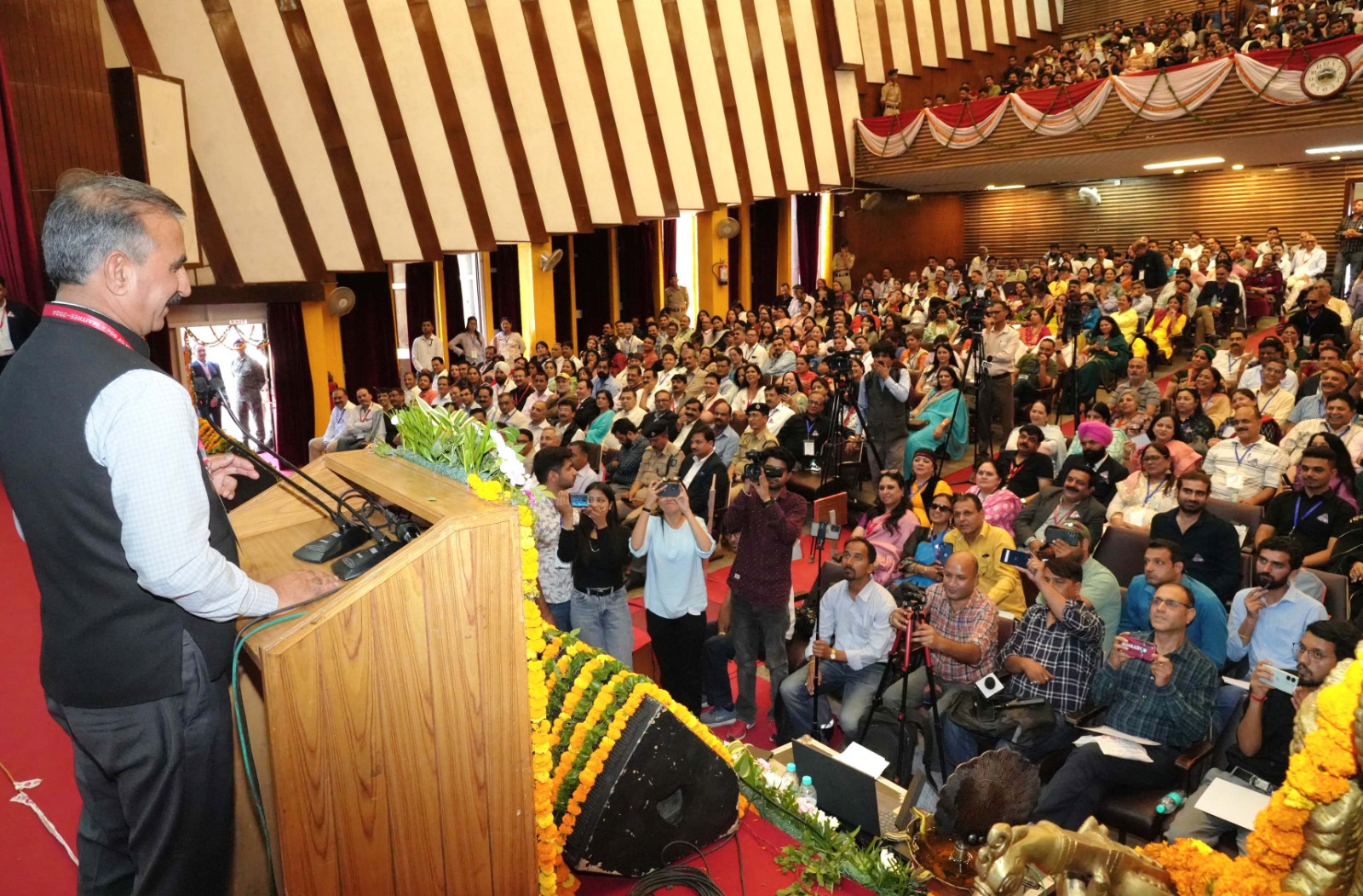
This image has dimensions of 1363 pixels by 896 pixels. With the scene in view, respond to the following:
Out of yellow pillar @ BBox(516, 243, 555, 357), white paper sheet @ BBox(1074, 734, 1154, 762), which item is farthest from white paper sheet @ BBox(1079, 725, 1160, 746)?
yellow pillar @ BBox(516, 243, 555, 357)

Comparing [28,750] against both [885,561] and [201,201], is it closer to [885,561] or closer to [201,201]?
[885,561]

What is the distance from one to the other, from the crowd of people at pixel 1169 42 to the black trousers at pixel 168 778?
1165 centimetres

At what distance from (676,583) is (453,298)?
9890 mm

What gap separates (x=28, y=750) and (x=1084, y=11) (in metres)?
19.6

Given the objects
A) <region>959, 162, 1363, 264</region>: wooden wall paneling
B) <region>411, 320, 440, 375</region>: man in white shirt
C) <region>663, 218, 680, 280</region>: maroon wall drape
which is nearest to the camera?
<region>411, 320, 440, 375</region>: man in white shirt

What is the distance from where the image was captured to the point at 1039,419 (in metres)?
6.23

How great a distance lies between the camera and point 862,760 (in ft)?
9.12

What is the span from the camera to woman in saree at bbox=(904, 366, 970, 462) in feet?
23.4

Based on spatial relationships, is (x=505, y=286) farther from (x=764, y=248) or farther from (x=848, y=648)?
(x=848, y=648)

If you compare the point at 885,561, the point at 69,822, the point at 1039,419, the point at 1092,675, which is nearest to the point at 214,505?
the point at 69,822

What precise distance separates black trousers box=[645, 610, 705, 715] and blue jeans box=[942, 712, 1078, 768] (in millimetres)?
1155

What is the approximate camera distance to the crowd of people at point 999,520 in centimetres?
344

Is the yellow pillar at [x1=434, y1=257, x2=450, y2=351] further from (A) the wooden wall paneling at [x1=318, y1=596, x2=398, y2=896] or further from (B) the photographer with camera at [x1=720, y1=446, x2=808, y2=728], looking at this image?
(A) the wooden wall paneling at [x1=318, y1=596, x2=398, y2=896]

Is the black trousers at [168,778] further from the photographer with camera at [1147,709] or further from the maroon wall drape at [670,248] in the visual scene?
the maroon wall drape at [670,248]
